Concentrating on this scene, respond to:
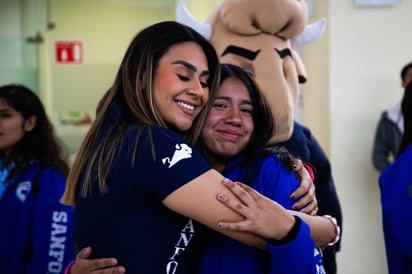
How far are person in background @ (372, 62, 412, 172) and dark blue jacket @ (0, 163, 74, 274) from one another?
234 centimetres

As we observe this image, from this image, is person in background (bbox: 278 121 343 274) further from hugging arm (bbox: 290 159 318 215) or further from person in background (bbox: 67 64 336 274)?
hugging arm (bbox: 290 159 318 215)

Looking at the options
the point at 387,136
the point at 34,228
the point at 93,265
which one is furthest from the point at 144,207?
the point at 387,136

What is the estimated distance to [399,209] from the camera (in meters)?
2.16

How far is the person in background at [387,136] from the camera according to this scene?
3.96 m

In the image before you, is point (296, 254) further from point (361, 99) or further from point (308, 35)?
point (361, 99)

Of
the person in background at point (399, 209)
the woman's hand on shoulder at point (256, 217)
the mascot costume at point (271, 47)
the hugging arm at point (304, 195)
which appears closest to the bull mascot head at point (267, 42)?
the mascot costume at point (271, 47)

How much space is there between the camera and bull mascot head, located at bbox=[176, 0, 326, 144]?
224 centimetres

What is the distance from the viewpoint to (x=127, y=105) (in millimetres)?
1455

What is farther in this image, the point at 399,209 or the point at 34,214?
the point at 34,214

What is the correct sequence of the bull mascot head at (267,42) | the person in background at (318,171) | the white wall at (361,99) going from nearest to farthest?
1. the bull mascot head at (267,42)
2. the person in background at (318,171)
3. the white wall at (361,99)

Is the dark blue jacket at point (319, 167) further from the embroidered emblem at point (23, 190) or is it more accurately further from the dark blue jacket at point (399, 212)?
the embroidered emblem at point (23, 190)

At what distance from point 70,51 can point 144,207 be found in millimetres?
3464

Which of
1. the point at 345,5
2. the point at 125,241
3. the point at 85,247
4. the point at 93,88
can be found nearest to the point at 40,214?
the point at 85,247

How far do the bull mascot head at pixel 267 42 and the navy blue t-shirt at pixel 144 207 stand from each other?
3.03ft
